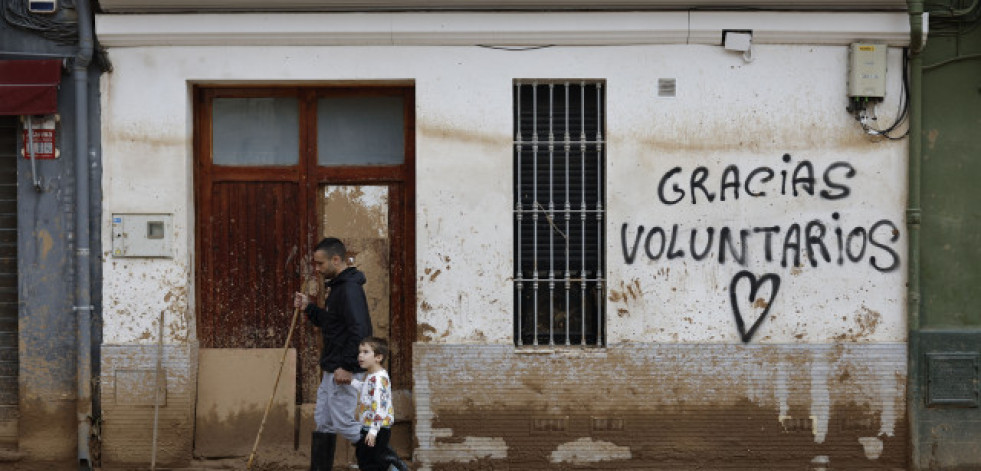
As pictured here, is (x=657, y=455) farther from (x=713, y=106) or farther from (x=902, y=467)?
(x=713, y=106)

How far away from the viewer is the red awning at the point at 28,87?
7512 millimetres

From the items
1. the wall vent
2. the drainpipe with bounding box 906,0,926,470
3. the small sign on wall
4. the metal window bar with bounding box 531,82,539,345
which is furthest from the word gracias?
the small sign on wall

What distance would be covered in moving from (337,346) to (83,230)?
233cm

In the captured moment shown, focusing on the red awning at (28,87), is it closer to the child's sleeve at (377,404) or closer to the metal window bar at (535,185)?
the child's sleeve at (377,404)

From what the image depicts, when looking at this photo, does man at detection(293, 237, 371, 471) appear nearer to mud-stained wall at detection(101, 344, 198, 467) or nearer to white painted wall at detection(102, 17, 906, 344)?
white painted wall at detection(102, 17, 906, 344)

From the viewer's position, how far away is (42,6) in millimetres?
7660

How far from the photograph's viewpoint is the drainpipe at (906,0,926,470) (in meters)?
7.63

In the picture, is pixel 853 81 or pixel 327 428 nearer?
pixel 327 428

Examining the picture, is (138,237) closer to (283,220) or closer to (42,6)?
(283,220)

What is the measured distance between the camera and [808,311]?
7.76 m

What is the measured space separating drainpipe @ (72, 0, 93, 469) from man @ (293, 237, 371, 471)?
1863mm

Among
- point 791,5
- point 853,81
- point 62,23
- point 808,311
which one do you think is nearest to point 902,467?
point 808,311

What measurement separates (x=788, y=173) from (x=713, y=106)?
0.77 metres

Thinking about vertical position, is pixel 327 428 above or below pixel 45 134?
below
